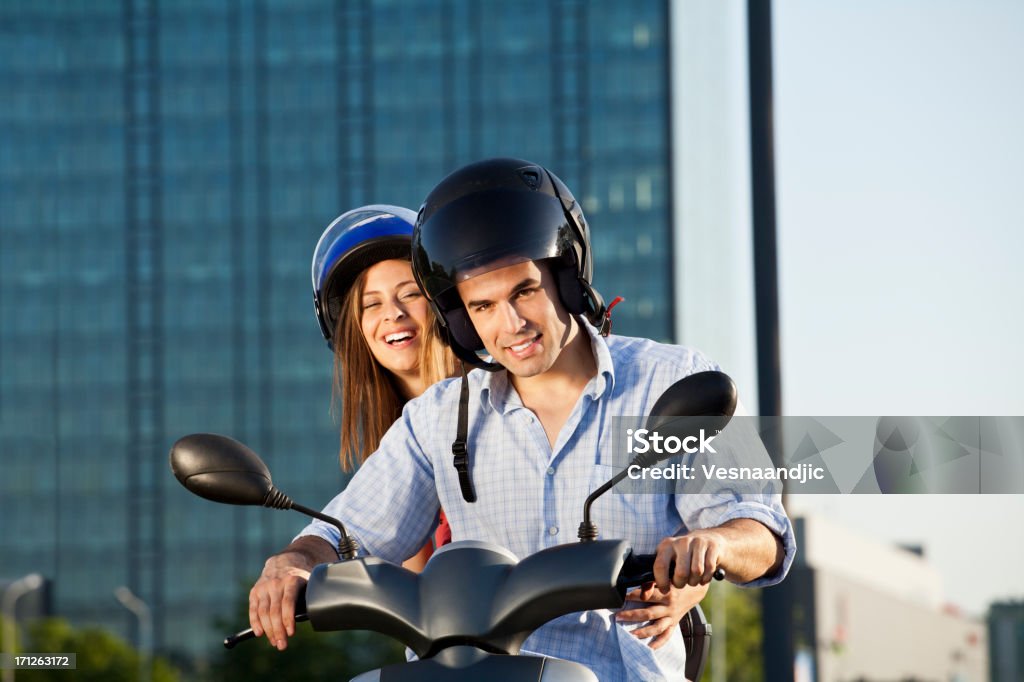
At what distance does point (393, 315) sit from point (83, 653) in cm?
5444

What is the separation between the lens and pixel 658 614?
2631 mm

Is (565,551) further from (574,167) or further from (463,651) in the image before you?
(574,167)

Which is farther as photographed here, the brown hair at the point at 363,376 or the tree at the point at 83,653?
the tree at the point at 83,653

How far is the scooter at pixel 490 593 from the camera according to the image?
2.12 m

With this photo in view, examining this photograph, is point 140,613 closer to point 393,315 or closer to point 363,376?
point 363,376

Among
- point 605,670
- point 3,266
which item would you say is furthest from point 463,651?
point 3,266

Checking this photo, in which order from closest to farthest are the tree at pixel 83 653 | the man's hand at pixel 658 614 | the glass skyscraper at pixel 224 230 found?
the man's hand at pixel 658 614 < the tree at pixel 83 653 < the glass skyscraper at pixel 224 230

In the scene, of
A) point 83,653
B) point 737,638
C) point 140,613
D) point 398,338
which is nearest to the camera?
point 398,338

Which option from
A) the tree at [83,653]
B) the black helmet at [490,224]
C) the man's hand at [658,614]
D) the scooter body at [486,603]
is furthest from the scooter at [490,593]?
the tree at [83,653]

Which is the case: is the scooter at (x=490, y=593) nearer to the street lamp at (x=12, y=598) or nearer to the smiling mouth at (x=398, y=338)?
the smiling mouth at (x=398, y=338)

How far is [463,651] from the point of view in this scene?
7.07 ft

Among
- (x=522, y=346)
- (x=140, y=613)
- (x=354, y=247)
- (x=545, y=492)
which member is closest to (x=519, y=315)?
(x=522, y=346)

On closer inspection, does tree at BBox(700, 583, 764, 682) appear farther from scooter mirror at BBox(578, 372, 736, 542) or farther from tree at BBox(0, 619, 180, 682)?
scooter mirror at BBox(578, 372, 736, 542)

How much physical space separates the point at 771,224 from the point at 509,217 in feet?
4.49
